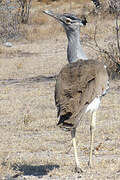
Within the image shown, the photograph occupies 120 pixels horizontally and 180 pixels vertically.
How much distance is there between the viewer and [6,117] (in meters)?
8.75

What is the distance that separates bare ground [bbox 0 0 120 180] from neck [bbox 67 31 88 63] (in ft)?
3.66

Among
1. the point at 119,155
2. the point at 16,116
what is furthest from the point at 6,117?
the point at 119,155

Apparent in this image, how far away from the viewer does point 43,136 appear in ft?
23.5

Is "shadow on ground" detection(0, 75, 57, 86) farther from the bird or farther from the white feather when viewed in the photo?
the white feather

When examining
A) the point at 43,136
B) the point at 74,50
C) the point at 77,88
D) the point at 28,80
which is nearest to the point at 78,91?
the point at 77,88

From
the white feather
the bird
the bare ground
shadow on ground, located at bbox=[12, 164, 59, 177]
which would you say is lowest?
the bare ground

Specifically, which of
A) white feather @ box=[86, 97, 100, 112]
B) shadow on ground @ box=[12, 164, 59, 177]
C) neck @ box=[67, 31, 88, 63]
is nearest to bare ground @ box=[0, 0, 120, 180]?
shadow on ground @ box=[12, 164, 59, 177]

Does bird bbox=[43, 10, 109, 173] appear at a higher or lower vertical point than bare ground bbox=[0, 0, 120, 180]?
higher

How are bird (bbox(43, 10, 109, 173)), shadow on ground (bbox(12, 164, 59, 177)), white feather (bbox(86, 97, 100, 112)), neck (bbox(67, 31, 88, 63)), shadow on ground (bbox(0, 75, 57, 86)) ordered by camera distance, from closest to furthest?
bird (bbox(43, 10, 109, 173)), white feather (bbox(86, 97, 100, 112)), shadow on ground (bbox(12, 164, 59, 177)), neck (bbox(67, 31, 88, 63)), shadow on ground (bbox(0, 75, 57, 86))

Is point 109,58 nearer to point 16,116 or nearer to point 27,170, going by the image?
point 16,116

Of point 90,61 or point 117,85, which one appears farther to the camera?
point 117,85

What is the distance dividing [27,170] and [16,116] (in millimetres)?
3397

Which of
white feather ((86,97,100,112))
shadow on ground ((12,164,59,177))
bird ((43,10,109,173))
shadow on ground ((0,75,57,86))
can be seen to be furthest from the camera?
shadow on ground ((0,75,57,86))

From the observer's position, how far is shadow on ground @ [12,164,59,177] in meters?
5.27
